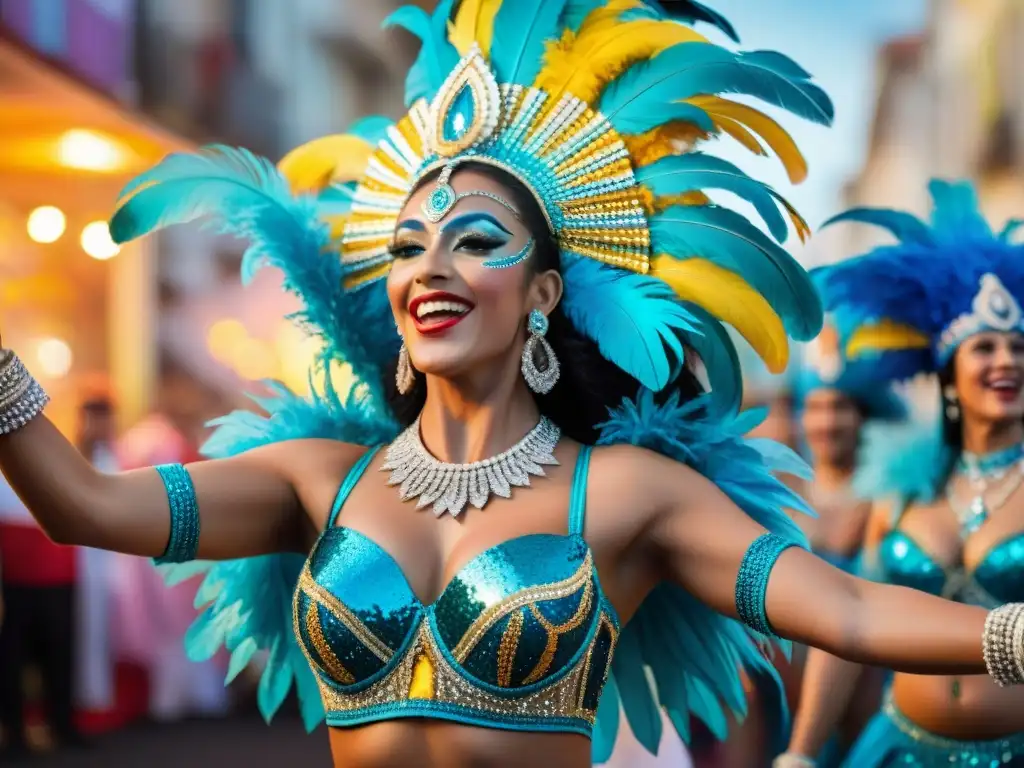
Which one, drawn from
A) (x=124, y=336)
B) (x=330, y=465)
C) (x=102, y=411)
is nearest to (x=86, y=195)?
(x=124, y=336)

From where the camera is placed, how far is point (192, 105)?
36.6 feet

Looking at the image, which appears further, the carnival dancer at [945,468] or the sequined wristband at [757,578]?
the carnival dancer at [945,468]

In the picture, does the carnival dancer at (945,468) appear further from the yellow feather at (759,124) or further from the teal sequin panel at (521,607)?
the teal sequin panel at (521,607)

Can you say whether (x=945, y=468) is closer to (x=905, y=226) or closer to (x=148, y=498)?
(x=905, y=226)

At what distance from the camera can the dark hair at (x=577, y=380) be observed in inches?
122

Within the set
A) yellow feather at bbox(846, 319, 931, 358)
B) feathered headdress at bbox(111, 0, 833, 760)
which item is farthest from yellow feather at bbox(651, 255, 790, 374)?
yellow feather at bbox(846, 319, 931, 358)

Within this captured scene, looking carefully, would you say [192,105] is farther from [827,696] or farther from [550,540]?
[550,540]

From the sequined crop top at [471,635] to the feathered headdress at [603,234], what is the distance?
405 millimetres

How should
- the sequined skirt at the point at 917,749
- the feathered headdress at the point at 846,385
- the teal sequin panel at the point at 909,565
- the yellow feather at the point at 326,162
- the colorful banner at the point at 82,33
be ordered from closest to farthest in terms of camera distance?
the yellow feather at the point at 326,162
the sequined skirt at the point at 917,749
the teal sequin panel at the point at 909,565
the feathered headdress at the point at 846,385
the colorful banner at the point at 82,33

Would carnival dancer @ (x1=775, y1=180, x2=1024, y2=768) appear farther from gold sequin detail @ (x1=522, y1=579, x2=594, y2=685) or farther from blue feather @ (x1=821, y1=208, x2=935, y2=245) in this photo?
gold sequin detail @ (x1=522, y1=579, x2=594, y2=685)

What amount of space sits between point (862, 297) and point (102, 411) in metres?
4.96

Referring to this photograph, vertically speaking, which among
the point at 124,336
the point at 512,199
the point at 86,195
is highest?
the point at 512,199

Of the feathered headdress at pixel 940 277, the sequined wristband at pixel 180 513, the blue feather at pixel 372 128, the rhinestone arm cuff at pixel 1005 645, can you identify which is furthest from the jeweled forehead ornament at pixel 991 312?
the sequined wristband at pixel 180 513

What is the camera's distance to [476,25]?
3.27 metres
